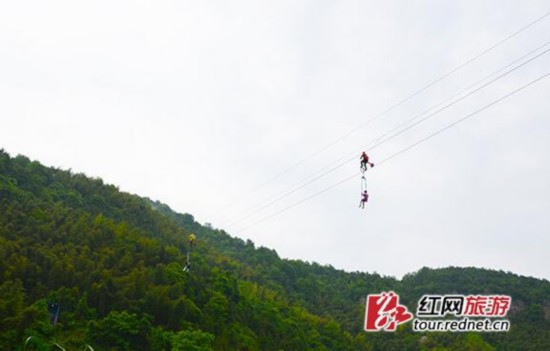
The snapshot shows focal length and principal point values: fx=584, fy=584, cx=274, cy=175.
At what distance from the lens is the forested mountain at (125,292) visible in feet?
145

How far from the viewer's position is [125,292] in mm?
49438

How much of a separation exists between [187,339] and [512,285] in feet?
335

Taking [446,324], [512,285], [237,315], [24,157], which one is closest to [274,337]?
[237,315]

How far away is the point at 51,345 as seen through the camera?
130 ft

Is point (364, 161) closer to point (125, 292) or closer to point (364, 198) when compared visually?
point (364, 198)

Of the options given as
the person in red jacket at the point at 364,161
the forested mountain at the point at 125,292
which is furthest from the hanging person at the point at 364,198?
the forested mountain at the point at 125,292

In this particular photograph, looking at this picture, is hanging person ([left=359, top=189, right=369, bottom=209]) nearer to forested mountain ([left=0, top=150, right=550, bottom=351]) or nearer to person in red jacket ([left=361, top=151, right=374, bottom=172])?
person in red jacket ([left=361, top=151, right=374, bottom=172])

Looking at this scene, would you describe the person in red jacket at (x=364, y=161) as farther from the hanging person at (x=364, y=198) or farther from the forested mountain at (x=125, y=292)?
the forested mountain at (x=125, y=292)

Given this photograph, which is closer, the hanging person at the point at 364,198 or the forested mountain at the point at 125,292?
the hanging person at the point at 364,198

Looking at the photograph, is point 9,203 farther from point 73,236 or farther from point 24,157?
point 24,157

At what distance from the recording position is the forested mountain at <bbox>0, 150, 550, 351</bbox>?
44344 millimetres

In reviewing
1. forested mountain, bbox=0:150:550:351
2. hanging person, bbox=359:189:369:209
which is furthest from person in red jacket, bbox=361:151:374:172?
forested mountain, bbox=0:150:550:351

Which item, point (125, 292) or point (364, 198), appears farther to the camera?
point (125, 292)

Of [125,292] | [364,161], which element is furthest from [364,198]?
[125,292]
